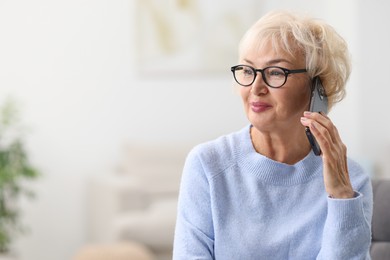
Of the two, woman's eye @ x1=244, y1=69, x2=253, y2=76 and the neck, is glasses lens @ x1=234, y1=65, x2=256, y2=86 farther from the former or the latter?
the neck

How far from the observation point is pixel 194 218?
1.76 metres

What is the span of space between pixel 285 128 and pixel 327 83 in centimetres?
14

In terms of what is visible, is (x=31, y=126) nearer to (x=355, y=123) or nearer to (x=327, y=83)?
(x=355, y=123)

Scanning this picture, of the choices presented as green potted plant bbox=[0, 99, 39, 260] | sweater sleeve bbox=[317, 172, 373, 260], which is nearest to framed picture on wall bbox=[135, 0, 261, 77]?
green potted plant bbox=[0, 99, 39, 260]

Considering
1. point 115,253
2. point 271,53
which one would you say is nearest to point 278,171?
point 271,53

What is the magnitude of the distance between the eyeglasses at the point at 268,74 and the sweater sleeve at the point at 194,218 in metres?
0.21

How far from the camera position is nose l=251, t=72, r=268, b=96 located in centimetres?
173

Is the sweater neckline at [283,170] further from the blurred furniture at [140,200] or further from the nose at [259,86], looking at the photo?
the blurred furniture at [140,200]

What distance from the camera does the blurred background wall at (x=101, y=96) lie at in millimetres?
5391

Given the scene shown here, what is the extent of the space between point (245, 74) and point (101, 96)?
3875 mm

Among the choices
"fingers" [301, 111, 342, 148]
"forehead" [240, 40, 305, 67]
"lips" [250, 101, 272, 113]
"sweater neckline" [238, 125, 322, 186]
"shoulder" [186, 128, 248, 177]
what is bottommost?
"sweater neckline" [238, 125, 322, 186]

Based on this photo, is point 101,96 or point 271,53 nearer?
point 271,53

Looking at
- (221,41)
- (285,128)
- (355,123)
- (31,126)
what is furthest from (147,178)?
(285,128)

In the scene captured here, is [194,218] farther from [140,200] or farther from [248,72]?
[140,200]
